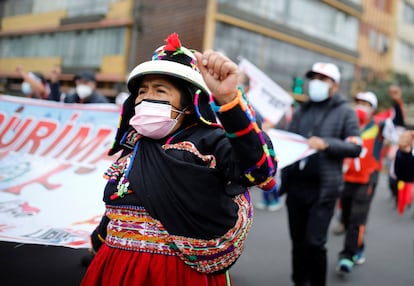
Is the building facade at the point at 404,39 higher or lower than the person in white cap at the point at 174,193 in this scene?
higher

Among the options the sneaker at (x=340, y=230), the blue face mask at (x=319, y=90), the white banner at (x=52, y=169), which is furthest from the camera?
the sneaker at (x=340, y=230)

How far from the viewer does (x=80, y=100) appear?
17.6ft

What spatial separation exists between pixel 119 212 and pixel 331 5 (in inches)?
1007

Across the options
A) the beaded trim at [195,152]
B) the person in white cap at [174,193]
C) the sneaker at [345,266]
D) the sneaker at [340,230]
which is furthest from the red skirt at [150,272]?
the sneaker at [340,230]

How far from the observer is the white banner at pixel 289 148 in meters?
3.49

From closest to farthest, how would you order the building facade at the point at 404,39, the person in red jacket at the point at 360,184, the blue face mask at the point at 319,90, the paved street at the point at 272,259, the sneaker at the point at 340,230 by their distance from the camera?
1. the paved street at the point at 272,259
2. the blue face mask at the point at 319,90
3. the person in red jacket at the point at 360,184
4. the sneaker at the point at 340,230
5. the building facade at the point at 404,39

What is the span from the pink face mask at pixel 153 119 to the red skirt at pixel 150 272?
0.52m

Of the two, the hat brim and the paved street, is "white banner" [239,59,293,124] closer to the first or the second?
the paved street

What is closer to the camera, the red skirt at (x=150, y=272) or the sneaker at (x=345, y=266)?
the red skirt at (x=150, y=272)

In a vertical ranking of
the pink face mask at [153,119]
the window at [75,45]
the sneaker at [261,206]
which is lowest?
the sneaker at [261,206]

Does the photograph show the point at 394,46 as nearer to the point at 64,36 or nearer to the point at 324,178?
the point at 64,36

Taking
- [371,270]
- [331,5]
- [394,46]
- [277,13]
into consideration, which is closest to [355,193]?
[371,270]

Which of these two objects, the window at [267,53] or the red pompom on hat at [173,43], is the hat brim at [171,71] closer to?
the red pompom on hat at [173,43]

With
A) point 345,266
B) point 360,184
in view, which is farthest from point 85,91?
point 345,266
